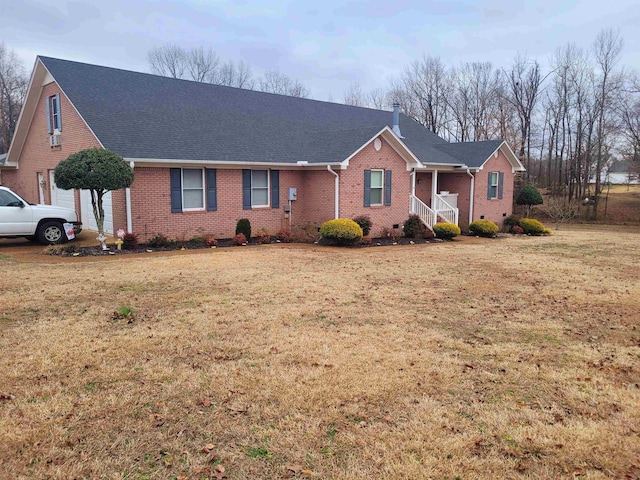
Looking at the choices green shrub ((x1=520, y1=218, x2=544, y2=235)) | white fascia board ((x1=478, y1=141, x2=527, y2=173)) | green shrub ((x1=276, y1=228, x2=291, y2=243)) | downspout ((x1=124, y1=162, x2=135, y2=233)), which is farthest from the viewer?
white fascia board ((x1=478, y1=141, x2=527, y2=173))

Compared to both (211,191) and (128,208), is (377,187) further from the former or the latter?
(128,208)

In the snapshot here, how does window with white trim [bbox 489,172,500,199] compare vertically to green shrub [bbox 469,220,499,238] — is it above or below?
above

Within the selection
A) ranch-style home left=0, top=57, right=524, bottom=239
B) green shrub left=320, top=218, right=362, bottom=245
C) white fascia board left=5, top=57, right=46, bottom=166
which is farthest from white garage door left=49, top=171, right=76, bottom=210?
green shrub left=320, top=218, right=362, bottom=245

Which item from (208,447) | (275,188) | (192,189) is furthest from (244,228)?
(208,447)

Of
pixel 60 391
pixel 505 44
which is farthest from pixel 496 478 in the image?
pixel 505 44

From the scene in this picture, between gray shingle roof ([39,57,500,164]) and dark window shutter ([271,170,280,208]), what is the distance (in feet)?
2.05

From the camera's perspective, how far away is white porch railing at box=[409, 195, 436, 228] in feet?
65.8

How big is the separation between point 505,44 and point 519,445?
4345 cm

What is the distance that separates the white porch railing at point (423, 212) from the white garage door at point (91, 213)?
11.6m

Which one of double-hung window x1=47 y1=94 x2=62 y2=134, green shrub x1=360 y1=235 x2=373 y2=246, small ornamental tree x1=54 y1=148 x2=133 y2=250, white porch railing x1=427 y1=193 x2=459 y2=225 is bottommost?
green shrub x1=360 y1=235 x2=373 y2=246

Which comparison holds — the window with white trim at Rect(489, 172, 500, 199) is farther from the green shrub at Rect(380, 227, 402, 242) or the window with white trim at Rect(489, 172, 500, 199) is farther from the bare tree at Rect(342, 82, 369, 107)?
the bare tree at Rect(342, 82, 369, 107)

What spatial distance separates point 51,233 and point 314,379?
39.3ft

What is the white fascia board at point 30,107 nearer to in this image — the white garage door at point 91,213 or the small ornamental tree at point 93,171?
the small ornamental tree at point 93,171

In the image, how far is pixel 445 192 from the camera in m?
23.6
